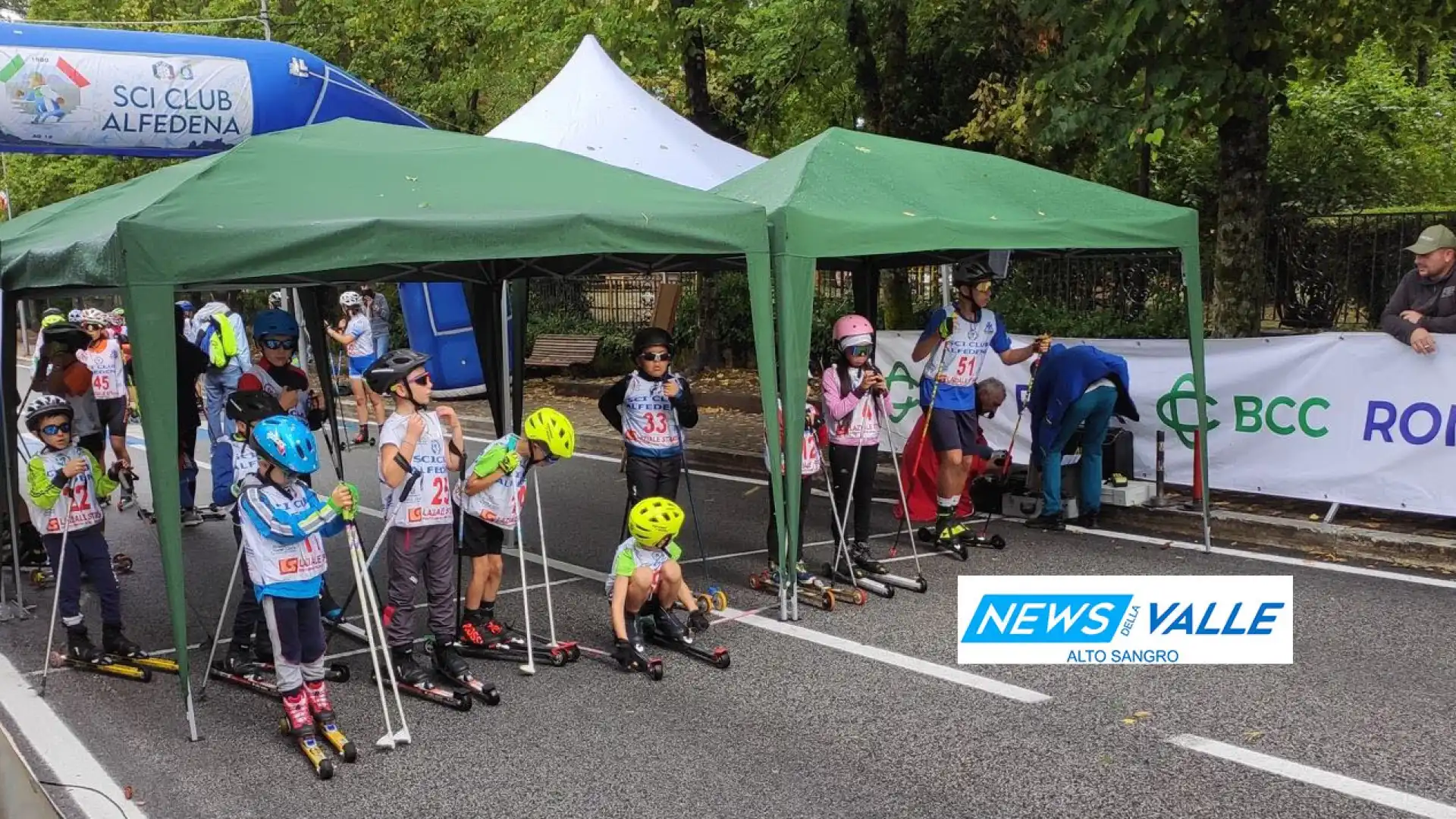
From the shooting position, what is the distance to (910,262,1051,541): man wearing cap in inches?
340

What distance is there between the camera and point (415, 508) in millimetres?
5910

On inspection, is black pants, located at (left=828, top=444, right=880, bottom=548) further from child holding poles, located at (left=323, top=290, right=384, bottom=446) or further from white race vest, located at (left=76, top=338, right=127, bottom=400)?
child holding poles, located at (left=323, top=290, right=384, bottom=446)

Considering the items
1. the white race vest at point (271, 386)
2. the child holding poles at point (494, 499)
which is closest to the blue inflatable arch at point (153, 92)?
the white race vest at point (271, 386)

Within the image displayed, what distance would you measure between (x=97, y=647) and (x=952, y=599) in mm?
4963

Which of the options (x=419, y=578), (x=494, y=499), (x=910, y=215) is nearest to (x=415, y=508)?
(x=419, y=578)

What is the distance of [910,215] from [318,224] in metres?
3.57

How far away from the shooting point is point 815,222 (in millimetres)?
7098

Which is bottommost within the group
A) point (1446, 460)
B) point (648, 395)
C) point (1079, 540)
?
point (1079, 540)

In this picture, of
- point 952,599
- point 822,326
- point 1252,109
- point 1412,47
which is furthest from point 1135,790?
point 822,326

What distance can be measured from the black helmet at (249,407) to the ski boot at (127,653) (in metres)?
1.72

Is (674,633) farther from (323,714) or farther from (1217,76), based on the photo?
(1217,76)

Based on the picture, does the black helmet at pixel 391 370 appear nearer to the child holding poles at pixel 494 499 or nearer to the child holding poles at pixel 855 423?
the child holding poles at pixel 494 499

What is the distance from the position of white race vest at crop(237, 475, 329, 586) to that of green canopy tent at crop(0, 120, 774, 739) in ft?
1.49

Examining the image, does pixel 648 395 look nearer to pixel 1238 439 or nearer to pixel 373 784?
pixel 373 784
